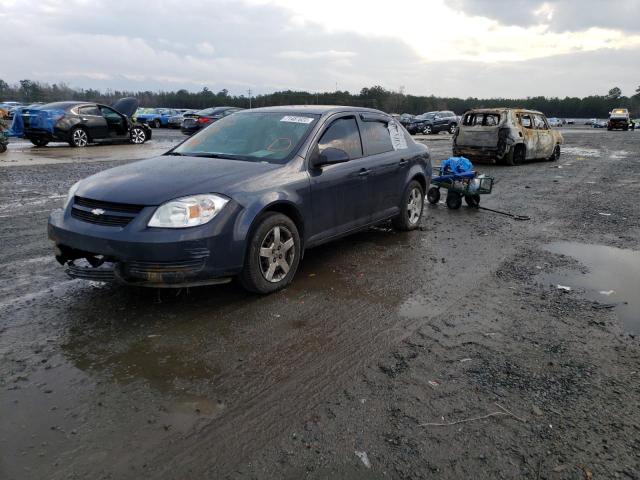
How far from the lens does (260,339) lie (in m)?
3.73

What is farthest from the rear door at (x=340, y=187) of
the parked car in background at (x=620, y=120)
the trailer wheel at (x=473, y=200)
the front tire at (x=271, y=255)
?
the parked car in background at (x=620, y=120)

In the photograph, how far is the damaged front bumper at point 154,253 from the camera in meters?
3.78

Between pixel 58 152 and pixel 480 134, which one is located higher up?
pixel 480 134

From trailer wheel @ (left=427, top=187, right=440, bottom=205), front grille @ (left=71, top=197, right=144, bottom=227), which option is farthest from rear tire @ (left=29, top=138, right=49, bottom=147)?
front grille @ (left=71, top=197, right=144, bottom=227)

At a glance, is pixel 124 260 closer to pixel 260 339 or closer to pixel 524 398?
pixel 260 339

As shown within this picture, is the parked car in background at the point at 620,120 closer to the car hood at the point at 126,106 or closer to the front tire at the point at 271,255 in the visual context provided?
the car hood at the point at 126,106

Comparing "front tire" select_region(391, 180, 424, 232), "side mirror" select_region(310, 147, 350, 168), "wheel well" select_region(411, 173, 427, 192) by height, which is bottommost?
"front tire" select_region(391, 180, 424, 232)

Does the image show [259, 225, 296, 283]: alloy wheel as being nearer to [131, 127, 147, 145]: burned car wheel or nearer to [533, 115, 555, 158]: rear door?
[533, 115, 555, 158]: rear door

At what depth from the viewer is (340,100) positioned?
71.2 m

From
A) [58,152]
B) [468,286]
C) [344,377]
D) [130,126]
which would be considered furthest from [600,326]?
[130,126]

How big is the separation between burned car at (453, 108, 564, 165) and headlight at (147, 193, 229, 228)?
45.3 feet

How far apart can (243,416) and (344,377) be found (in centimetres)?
73

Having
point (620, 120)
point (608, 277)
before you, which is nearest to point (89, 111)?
point (608, 277)

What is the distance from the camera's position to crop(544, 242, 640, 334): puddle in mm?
4570
